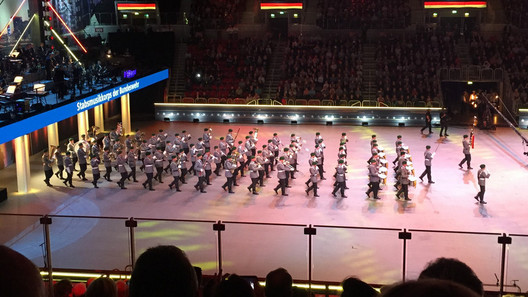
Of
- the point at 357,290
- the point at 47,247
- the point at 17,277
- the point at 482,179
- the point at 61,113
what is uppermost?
the point at 17,277

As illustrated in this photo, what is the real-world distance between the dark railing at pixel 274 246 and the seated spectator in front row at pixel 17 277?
8.40m

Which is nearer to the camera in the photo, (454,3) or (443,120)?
(443,120)

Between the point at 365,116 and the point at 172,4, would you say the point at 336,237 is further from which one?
the point at 172,4

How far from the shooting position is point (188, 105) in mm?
34188

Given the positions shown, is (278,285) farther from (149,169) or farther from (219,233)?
(149,169)

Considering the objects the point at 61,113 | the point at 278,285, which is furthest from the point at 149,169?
the point at 278,285

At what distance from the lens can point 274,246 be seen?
12562 mm

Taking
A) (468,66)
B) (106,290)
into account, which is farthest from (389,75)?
(106,290)

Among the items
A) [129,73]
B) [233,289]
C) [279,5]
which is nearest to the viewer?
[233,289]

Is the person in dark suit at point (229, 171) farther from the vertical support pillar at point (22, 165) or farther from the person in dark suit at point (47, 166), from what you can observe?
the vertical support pillar at point (22, 165)

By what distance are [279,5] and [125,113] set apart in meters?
14.2

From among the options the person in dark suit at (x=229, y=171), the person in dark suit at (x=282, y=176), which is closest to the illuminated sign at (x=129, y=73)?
the person in dark suit at (x=229, y=171)

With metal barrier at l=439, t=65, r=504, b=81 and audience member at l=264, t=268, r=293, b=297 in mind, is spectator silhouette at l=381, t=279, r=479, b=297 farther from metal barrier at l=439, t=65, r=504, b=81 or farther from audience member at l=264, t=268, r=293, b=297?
metal barrier at l=439, t=65, r=504, b=81

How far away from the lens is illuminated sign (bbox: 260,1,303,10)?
39219 mm
